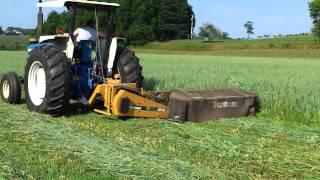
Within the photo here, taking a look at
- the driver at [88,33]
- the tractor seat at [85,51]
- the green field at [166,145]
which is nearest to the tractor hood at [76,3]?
the driver at [88,33]

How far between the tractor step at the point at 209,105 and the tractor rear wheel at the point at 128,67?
1323mm

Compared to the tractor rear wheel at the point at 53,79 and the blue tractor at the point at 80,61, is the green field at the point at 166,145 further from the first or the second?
the blue tractor at the point at 80,61

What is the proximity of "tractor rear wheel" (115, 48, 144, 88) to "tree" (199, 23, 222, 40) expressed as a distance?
127m

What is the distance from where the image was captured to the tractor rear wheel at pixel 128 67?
10.2 m

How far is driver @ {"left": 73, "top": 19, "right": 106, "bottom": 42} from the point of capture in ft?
32.1

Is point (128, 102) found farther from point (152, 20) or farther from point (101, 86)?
point (152, 20)

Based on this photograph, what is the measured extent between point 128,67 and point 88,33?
101 centimetres

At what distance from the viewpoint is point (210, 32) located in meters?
140

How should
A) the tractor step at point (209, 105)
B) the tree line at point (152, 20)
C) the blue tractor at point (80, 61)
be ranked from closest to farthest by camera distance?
the tractor step at point (209, 105), the blue tractor at point (80, 61), the tree line at point (152, 20)

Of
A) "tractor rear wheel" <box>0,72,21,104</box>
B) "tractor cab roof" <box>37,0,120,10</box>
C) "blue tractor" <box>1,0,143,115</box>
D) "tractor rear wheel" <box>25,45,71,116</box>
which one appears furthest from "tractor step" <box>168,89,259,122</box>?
"tractor rear wheel" <box>0,72,21,104</box>

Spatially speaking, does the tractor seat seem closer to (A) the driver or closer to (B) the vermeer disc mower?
(B) the vermeer disc mower

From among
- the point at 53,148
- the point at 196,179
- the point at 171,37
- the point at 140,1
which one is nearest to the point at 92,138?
the point at 53,148

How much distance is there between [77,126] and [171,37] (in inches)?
3480

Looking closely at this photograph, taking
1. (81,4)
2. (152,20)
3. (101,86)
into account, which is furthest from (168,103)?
(152,20)
